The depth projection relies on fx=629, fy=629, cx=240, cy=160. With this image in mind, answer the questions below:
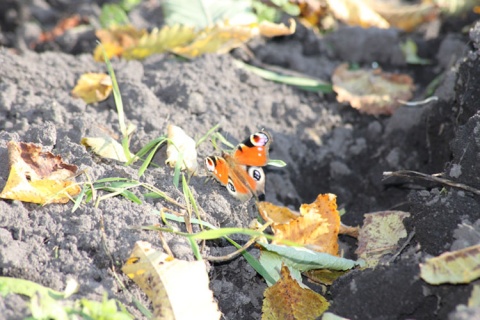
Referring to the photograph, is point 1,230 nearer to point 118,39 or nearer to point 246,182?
point 246,182

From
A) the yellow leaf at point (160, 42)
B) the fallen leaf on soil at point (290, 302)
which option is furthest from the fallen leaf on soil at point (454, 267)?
the yellow leaf at point (160, 42)

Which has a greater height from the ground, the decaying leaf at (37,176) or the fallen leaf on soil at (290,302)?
the decaying leaf at (37,176)

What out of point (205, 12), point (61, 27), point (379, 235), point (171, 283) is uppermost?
point (205, 12)

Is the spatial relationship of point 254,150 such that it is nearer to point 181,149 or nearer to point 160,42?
point 181,149

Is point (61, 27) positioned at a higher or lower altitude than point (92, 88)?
lower

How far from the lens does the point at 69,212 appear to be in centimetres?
209

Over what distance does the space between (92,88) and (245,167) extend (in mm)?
859

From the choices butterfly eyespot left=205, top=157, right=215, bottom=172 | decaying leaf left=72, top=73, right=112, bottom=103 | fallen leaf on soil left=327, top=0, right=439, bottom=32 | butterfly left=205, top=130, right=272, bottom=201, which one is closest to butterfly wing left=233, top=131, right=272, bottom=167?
butterfly left=205, top=130, right=272, bottom=201

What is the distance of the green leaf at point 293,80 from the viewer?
3169 millimetres

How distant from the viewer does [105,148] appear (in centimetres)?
236

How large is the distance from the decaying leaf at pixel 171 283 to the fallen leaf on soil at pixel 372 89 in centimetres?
148

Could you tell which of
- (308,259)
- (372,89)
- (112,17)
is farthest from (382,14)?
(308,259)

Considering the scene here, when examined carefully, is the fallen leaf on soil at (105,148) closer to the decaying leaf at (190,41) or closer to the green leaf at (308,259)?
the green leaf at (308,259)

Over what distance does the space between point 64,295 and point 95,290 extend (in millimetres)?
96
